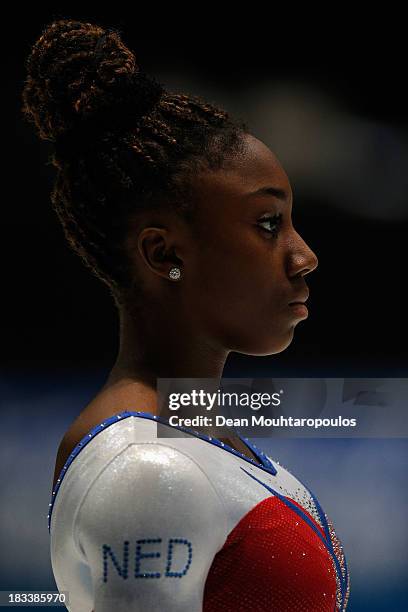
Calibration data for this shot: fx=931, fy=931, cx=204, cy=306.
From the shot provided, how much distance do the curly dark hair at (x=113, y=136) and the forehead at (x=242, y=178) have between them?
13mm

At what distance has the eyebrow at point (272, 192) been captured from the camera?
4.10 ft

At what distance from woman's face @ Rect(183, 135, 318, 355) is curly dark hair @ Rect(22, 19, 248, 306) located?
3cm

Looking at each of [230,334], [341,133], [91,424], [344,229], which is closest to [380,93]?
[341,133]

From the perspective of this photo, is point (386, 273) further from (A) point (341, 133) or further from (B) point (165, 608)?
(B) point (165, 608)

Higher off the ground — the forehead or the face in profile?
the forehead

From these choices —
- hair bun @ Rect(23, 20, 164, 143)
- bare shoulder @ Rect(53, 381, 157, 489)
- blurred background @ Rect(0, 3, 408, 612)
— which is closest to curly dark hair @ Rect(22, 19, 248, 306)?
hair bun @ Rect(23, 20, 164, 143)

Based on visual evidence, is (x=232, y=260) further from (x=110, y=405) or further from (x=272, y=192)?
(x=110, y=405)

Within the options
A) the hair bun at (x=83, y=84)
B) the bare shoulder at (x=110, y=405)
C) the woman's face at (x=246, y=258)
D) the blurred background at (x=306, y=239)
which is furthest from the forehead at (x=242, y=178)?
the blurred background at (x=306, y=239)

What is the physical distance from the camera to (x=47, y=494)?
6.80 feet

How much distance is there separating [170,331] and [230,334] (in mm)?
83

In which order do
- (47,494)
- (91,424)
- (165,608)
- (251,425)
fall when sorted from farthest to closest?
(47,494), (251,425), (91,424), (165,608)

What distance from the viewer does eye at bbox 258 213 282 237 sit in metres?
1.26

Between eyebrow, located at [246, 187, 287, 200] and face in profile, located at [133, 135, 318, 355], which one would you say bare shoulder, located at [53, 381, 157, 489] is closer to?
face in profile, located at [133, 135, 318, 355]

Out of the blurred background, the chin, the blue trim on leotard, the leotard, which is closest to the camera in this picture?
the leotard
